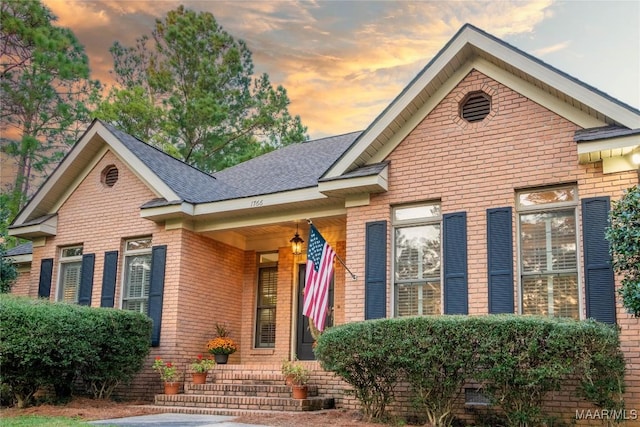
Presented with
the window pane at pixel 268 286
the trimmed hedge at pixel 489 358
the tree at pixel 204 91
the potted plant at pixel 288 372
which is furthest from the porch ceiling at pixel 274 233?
the tree at pixel 204 91

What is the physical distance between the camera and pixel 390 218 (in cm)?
998

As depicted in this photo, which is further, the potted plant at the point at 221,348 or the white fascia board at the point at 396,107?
the potted plant at the point at 221,348

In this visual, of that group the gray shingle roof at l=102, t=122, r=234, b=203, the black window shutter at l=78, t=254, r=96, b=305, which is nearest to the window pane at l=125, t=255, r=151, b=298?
the black window shutter at l=78, t=254, r=96, b=305

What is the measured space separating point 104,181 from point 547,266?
9195mm

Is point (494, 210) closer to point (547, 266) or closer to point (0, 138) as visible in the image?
point (547, 266)

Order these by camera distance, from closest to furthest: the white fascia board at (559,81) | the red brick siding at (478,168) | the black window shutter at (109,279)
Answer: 1. the white fascia board at (559,81)
2. the red brick siding at (478,168)
3. the black window shutter at (109,279)

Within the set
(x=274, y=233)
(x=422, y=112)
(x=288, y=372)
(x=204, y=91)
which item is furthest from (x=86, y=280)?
(x=204, y=91)

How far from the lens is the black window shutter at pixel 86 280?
12.9 meters

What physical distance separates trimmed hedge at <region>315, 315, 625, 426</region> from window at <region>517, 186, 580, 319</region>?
0.93 m

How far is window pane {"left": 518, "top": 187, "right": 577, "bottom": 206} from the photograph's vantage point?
8758mm

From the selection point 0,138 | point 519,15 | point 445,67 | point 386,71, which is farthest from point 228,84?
point 445,67

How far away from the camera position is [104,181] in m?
13.5

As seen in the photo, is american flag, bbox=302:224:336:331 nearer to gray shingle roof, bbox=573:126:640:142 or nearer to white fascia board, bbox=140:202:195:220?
white fascia board, bbox=140:202:195:220

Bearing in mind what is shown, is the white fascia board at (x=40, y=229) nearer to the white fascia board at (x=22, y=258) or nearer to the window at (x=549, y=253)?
the white fascia board at (x=22, y=258)
